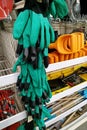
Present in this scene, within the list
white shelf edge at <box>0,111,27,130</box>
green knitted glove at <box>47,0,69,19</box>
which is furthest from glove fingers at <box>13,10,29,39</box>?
white shelf edge at <box>0,111,27,130</box>

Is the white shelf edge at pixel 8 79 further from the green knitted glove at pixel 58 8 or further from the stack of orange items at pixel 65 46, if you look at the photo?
the green knitted glove at pixel 58 8

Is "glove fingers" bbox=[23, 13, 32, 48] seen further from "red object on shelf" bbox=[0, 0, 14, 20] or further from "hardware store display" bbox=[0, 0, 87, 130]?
"red object on shelf" bbox=[0, 0, 14, 20]

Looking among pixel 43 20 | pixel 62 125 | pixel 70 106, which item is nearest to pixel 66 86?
pixel 70 106

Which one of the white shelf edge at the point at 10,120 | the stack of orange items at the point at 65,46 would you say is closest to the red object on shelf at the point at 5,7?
the stack of orange items at the point at 65,46

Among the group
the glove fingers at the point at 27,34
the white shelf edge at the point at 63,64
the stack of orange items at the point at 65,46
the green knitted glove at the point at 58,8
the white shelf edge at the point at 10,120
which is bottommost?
the white shelf edge at the point at 10,120

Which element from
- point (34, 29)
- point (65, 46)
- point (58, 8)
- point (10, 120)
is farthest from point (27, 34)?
point (10, 120)

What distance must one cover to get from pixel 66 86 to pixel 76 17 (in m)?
0.57

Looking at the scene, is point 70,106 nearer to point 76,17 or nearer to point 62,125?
point 62,125

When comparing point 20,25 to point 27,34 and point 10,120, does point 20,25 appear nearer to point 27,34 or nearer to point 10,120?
point 27,34

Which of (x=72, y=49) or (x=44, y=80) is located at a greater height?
(x=72, y=49)

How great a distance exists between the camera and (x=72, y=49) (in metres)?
0.97

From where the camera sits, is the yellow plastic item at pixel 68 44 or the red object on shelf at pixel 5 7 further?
the yellow plastic item at pixel 68 44

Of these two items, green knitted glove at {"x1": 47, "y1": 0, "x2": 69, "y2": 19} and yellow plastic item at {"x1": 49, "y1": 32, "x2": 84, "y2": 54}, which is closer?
green knitted glove at {"x1": 47, "y1": 0, "x2": 69, "y2": 19}

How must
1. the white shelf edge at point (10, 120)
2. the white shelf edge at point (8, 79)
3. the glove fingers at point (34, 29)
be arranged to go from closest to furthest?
the glove fingers at point (34, 29)
the white shelf edge at point (8, 79)
the white shelf edge at point (10, 120)
